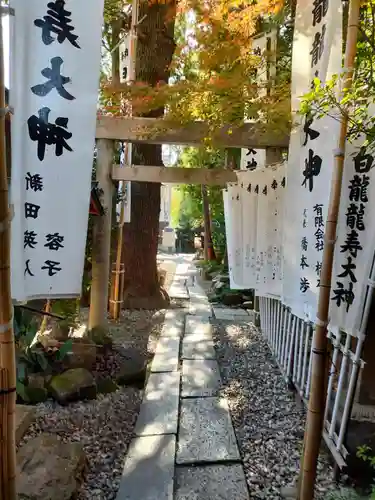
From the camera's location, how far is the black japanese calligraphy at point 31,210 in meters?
2.71

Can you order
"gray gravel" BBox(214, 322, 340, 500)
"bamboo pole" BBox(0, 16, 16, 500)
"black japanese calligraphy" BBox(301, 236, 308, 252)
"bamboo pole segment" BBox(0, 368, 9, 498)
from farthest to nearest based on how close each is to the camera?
"black japanese calligraphy" BBox(301, 236, 308, 252) < "gray gravel" BBox(214, 322, 340, 500) < "bamboo pole segment" BBox(0, 368, 9, 498) < "bamboo pole" BBox(0, 16, 16, 500)

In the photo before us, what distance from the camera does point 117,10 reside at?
8141 millimetres

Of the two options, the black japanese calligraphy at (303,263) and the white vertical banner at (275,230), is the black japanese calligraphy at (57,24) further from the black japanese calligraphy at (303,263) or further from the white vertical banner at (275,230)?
the white vertical banner at (275,230)

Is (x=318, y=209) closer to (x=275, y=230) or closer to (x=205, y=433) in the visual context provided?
(x=275, y=230)

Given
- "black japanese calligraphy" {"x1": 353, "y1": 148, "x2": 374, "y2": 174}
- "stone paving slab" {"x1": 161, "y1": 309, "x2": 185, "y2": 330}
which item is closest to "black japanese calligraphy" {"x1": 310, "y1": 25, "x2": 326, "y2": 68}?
"black japanese calligraphy" {"x1": 353, "y1": 148, "x2": 374, "y2": 174}

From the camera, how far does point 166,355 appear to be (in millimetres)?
5875

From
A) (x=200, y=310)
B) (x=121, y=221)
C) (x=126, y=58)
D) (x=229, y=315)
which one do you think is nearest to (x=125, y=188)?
(x=121, y=221)

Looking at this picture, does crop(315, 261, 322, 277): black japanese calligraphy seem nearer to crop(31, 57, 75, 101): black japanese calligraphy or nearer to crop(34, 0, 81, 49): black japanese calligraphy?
crop(31, 57, 75, 101): black japanese calligraphy

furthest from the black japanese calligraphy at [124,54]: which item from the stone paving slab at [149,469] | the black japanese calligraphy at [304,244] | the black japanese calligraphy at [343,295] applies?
the stone paving slab at [149,469]

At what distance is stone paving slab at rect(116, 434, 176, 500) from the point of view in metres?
2.82

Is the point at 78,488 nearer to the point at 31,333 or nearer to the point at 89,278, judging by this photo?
the point at 31,333

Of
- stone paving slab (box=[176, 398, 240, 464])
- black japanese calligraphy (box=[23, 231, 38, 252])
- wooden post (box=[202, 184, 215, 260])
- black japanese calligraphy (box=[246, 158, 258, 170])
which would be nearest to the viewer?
black japanese calligraphy (box=[23, 231, 38, 252])

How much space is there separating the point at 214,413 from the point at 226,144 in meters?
3.09

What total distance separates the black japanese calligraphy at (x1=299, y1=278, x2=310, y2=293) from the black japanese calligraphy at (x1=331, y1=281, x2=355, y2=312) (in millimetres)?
374
